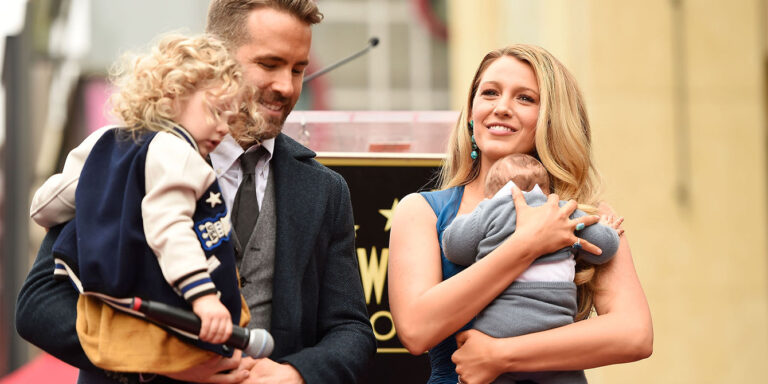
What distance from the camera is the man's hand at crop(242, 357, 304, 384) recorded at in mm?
2961

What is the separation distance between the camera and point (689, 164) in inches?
389

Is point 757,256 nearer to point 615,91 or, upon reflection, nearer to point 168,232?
point 615,91

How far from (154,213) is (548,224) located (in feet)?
3.86

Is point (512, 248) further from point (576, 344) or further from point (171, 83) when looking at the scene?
point (171, 83)

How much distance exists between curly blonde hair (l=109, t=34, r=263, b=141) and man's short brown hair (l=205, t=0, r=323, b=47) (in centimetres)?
40

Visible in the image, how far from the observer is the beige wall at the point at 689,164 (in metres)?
9.80

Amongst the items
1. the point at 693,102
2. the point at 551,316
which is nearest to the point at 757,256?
the point at 693,102

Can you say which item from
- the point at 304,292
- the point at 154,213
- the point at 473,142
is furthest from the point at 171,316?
the point at 473,142

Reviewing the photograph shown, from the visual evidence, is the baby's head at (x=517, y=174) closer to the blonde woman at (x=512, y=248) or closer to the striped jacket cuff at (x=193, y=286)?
the blonde woman at (x=512, y=248)

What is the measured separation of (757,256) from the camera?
32.1 feet

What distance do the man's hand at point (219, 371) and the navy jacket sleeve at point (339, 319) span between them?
183mm

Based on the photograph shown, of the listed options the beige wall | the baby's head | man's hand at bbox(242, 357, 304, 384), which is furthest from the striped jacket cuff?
the beige wall

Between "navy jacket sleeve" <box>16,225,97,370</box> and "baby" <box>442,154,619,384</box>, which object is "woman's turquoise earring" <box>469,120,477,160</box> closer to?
"baby" <box>442,154,619,384</box>

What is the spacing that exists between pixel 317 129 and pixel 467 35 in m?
12.0
